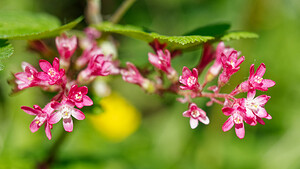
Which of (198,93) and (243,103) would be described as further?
(198,93)

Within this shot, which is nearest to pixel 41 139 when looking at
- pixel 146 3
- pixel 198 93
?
pixel 146 3

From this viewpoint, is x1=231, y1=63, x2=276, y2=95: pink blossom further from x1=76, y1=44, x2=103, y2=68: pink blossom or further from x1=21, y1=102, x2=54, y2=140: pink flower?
x1=21, y1=102, x2=54, y2=140: pink flower

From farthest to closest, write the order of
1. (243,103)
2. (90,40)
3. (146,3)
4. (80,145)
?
(146,3) < (80,145) < (90,40) < (243,103)

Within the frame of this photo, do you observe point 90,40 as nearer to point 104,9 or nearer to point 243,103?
point 243,103

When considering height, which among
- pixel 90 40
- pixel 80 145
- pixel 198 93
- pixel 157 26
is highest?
pixel 157 26

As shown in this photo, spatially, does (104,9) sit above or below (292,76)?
above

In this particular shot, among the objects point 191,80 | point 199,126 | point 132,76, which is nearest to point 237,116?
point 191,80

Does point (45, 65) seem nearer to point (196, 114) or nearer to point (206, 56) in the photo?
point (196, 114)
